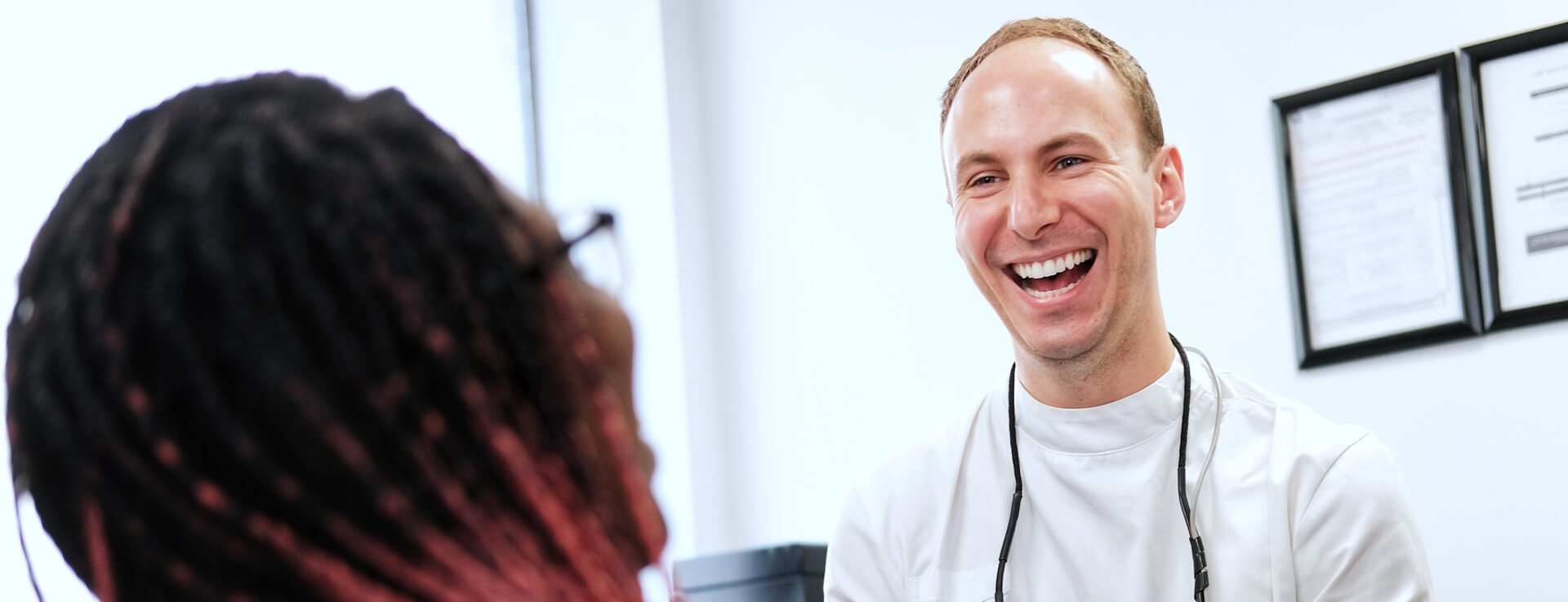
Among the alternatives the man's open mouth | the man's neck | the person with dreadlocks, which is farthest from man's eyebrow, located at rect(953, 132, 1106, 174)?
the person with dreadlocks

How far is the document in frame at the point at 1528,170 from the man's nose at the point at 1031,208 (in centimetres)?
80

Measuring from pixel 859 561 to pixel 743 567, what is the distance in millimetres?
409

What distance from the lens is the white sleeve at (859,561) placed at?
1622 millimetres

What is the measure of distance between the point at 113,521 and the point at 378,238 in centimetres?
14

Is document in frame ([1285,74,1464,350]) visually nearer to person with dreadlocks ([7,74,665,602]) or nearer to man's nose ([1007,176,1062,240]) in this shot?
man's nose ([1007,176,1062,240])

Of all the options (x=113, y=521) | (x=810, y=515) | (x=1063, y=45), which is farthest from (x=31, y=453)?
(x=810, y=515)

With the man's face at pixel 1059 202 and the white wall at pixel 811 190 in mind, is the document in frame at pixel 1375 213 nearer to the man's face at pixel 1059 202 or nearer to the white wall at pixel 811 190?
the white wall at pixel 811 190

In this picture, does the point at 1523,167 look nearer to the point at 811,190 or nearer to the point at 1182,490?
the point at 1182,490

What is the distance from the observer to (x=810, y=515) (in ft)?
8.63

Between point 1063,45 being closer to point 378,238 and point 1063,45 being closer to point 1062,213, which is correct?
point 1062,213

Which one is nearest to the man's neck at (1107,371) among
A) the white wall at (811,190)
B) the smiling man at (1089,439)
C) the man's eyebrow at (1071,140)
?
the smiling man at (1089,439)

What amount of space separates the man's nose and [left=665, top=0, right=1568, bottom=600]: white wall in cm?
72

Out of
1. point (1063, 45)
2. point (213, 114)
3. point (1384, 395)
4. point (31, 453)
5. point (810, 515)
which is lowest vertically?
point (810, 515)

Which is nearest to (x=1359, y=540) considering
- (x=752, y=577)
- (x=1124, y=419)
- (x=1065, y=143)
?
(x=1124, y=419)
